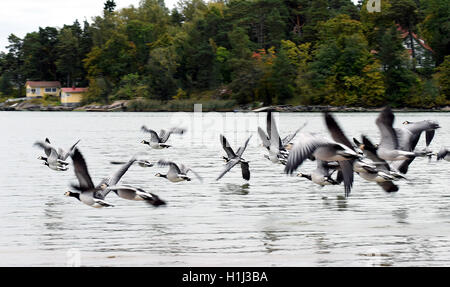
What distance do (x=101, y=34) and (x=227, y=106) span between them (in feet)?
147

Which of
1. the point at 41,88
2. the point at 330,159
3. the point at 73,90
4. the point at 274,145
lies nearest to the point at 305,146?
→ the point at 330,159

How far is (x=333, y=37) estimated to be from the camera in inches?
4141

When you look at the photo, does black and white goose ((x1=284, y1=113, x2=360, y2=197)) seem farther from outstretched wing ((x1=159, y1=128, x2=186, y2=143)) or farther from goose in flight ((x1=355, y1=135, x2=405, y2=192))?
outstretched wing ((x1=159, y1=128, x2=186, y2=143))

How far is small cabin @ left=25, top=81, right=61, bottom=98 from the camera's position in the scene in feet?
474

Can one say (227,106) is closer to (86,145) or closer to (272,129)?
(86,145)

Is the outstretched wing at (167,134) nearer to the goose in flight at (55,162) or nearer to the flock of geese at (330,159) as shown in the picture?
the goose in flight at (55,162)

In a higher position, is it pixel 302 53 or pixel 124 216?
pixel 302 53

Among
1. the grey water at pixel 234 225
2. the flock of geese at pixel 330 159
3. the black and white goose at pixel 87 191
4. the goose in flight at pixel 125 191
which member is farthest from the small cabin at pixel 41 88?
the black and white goose at pixel 87 191

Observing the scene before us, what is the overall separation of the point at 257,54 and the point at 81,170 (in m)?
101

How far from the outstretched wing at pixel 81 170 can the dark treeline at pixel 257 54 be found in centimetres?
8696

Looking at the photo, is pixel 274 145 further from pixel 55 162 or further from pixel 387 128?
pixel 55 162
